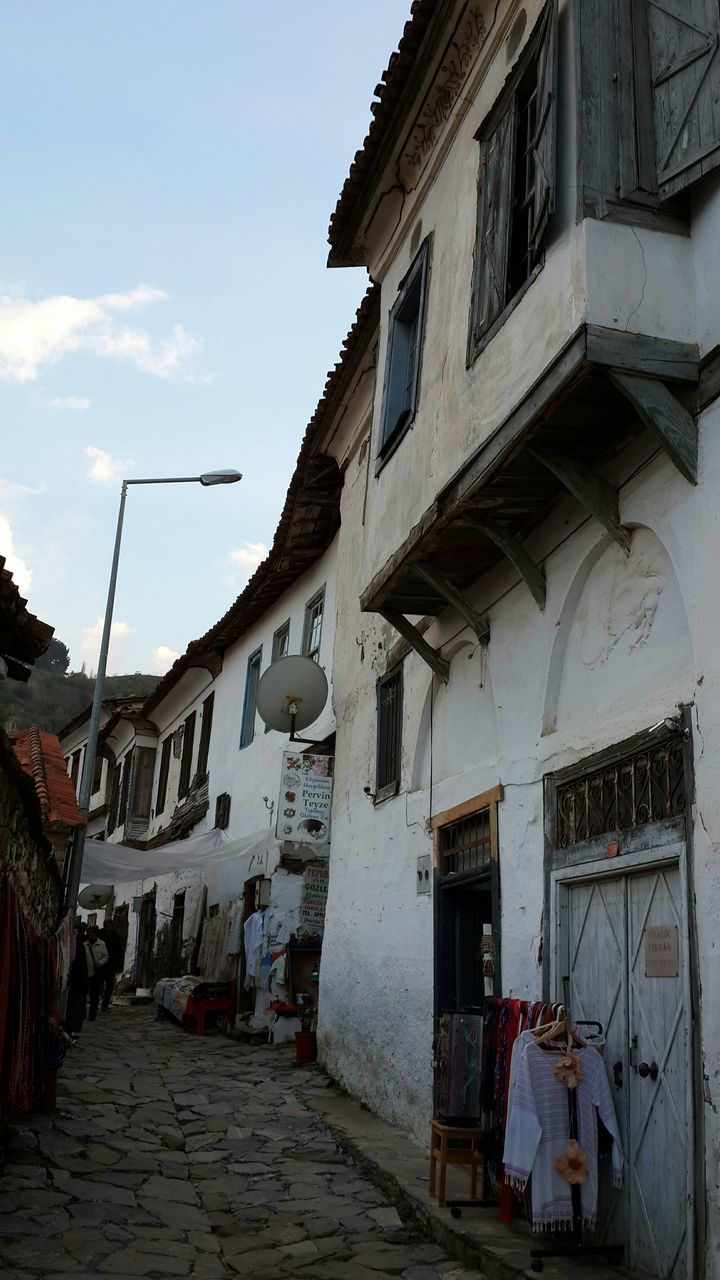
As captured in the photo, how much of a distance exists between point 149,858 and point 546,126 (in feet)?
40.3

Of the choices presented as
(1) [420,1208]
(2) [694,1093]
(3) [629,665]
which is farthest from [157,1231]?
(3) [629,665]

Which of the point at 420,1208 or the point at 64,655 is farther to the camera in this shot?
the point at 64,655

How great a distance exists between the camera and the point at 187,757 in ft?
72.0

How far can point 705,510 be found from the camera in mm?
5129

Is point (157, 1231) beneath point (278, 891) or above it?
beneath

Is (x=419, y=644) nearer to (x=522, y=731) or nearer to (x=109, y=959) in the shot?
(x=522, y=731)

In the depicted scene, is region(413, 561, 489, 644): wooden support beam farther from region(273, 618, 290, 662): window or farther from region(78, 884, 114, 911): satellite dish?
region(78, 884, 114, 911): satellite dish

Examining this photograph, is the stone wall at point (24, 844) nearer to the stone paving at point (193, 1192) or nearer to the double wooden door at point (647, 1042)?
the stone paving at point (193, 1192)

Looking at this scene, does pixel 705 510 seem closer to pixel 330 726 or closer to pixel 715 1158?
pixel 715 1158

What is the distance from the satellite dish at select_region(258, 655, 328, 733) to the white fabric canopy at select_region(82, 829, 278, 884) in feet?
Result: 10.5

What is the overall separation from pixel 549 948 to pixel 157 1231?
273cm

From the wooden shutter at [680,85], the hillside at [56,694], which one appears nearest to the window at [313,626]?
the wooden shutter at [680,85]

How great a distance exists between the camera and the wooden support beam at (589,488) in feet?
19.6

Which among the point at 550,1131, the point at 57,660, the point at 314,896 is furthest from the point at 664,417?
the point at 57,660
